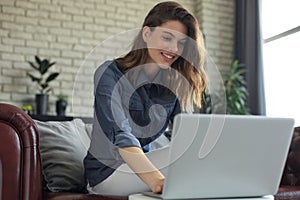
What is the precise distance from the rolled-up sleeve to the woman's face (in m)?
0.17

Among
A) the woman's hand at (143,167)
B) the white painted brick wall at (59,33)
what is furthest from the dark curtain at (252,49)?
the woman's hand at (143,167)

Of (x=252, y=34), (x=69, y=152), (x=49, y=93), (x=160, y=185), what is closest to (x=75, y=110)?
(x=49, y=93)

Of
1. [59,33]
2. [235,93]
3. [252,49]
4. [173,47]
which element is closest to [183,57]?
[173,47]

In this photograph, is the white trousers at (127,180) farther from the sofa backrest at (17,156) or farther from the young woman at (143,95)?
the sofa backrest at (17,156)

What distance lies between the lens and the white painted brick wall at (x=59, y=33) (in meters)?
4.54

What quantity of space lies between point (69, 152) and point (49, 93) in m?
2.95

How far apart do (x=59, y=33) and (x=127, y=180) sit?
3510 millimetres

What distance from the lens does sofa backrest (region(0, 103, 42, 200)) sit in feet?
4.54

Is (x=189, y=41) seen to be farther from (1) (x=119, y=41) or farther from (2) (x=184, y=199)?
(2) (x=184, y=199)

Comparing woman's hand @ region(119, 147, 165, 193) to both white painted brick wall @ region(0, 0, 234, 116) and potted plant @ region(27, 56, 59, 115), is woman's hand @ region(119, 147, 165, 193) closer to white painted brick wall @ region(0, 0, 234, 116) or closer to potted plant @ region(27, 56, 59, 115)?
white painted brick wall @ region(0, 0, 234, 116)

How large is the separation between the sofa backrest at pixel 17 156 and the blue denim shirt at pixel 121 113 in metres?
0.22

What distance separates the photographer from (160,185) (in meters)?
1.25

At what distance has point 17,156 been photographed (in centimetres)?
140

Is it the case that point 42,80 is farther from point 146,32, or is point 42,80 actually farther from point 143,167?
point 143,167
